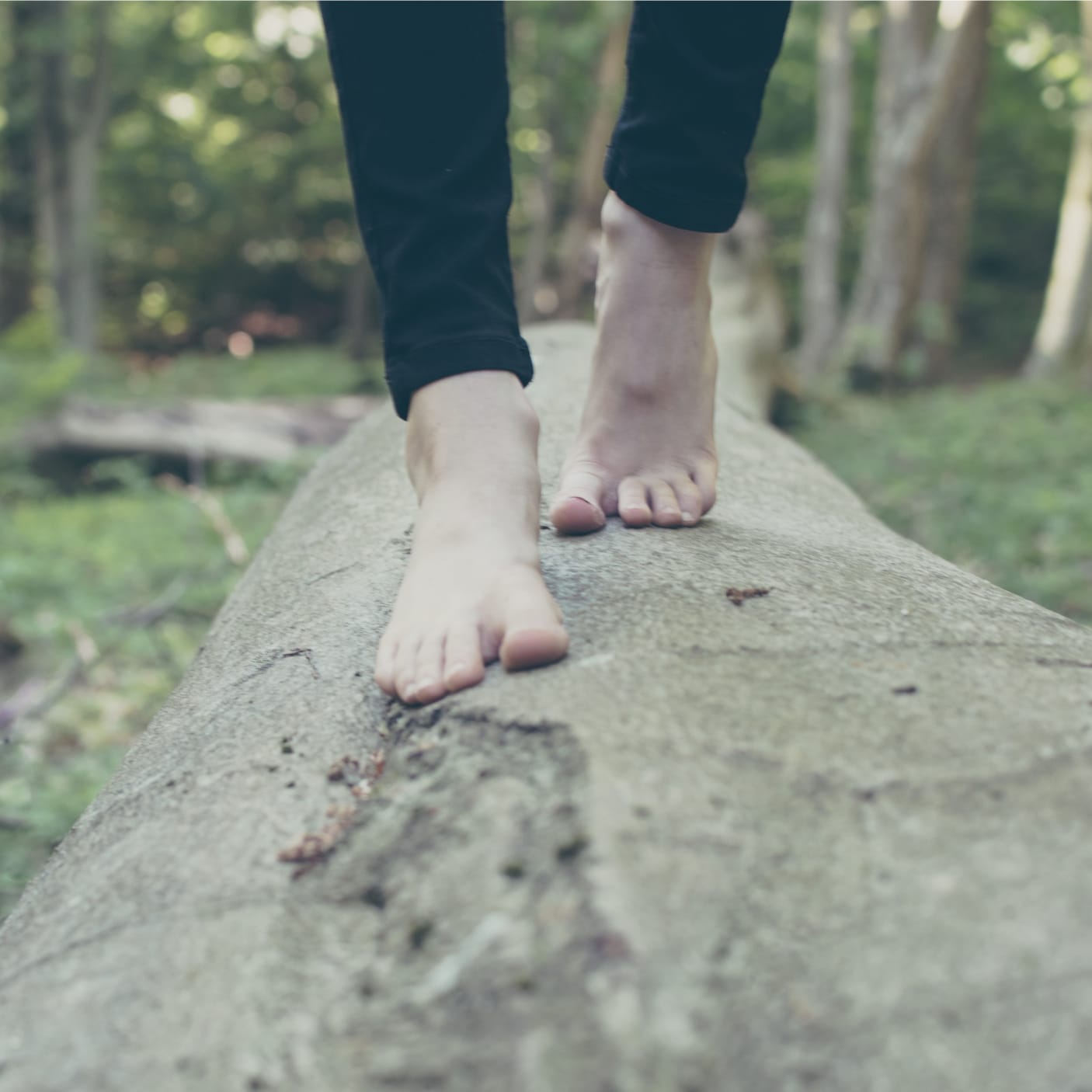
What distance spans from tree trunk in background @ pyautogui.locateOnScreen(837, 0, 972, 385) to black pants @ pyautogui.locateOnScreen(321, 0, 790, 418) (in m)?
7.17

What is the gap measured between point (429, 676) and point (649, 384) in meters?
0.66

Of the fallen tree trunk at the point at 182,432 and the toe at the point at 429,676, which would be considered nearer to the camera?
the toe at the point at 429,676

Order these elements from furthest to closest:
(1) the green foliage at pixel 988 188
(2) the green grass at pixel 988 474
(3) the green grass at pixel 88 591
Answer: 1. (1) the green foliage at pixel 988 188
2. (2) the green grass at pixel 988 474
3. (3) the green grass at pixel 88 591

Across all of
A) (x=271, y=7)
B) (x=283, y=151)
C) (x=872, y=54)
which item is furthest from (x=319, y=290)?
(x=872, y=54)

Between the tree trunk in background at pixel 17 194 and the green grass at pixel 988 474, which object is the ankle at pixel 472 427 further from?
the tree trunk in background at pixel 17 194

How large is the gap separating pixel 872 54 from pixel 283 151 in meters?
9.02

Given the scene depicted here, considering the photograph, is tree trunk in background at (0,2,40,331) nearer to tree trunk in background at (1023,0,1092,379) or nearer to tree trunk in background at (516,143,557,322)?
tree trunk in background at (516,143,557,322)

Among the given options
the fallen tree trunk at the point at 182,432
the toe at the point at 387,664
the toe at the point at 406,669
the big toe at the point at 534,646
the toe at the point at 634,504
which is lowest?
the fallen tree trunk at the point at 182,432

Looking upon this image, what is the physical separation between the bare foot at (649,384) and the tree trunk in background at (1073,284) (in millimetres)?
8751

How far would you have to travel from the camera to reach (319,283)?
17906 millimetres

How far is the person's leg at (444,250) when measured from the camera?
1268mm

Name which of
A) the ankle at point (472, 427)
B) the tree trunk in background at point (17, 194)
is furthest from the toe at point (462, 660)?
the tree trunk in background at point (17, 194)

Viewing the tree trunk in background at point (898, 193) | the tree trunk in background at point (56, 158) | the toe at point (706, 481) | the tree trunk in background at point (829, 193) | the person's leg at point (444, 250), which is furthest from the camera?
the tree trunk in background at point (56, 158)

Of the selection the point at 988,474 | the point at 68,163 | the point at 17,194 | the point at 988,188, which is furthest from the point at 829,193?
the point at 988,188
